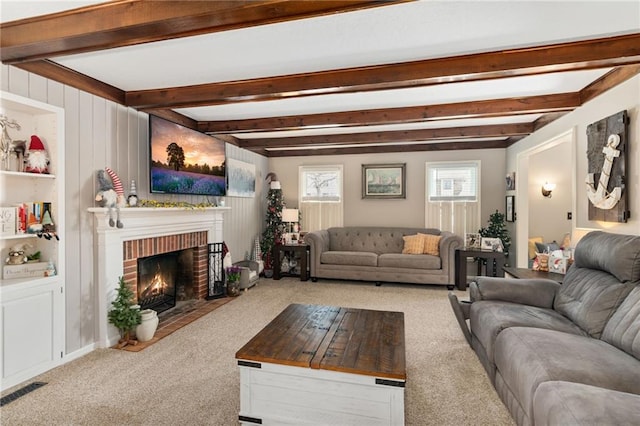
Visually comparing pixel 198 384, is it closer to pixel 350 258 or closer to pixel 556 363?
pixel 556 363

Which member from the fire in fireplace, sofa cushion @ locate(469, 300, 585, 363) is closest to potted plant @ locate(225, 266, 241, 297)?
the fire in fireplace

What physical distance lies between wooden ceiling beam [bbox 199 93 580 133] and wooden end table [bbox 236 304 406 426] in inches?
112

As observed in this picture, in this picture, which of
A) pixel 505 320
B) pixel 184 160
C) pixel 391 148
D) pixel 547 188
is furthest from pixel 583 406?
pixel 547 188

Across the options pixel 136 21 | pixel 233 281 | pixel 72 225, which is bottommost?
pixel 233 281

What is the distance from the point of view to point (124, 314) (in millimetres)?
2992

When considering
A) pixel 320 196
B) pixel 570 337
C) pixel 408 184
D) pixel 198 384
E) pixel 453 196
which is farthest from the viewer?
pixel 320 196

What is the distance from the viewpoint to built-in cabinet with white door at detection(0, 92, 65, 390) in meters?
2.34

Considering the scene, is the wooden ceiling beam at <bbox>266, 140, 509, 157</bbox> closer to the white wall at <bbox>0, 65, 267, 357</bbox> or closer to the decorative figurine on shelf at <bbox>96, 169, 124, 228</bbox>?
the white wall at <bbox>0, 65, 267, 357</bbox>

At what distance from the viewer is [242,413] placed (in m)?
1.89

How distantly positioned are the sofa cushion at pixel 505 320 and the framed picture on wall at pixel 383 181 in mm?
3616

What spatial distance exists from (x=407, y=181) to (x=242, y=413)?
16.7 feet

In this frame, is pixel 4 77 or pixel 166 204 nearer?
pixel 4 77

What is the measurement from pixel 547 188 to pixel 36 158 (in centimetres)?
742

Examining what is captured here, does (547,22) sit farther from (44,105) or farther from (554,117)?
(44,105)
